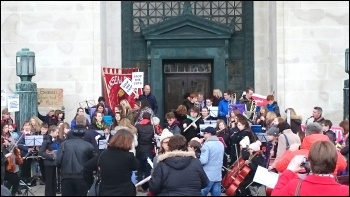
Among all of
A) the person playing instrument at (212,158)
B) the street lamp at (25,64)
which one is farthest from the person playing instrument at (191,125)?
the street lamp at (25,64)

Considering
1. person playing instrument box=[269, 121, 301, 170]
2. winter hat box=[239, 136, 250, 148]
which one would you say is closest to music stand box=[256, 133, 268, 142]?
winter hat box=[239, 136, 250, 148]

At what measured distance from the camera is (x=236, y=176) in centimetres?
1353

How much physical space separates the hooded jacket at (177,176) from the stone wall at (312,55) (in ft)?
40.1

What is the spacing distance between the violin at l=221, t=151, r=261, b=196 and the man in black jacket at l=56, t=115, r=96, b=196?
10.6 feet

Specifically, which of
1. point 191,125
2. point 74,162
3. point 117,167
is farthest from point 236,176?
point 117,167

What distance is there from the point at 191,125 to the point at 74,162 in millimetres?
5832

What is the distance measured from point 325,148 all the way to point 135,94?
14.5 metres

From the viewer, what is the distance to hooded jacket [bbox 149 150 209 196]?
27.7 ft

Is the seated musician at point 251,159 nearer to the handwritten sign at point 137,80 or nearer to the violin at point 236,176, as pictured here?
the violin at point 236,176

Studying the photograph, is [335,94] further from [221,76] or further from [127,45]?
[127,45]

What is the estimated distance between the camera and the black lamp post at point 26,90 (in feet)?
59.2

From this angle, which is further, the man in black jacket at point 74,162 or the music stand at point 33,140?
the music stand at point 33,140

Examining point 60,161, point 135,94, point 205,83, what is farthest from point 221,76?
point 60,161

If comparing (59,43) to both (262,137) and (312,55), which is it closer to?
(312,55)
